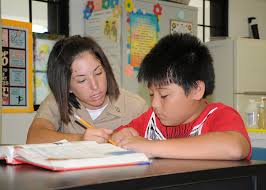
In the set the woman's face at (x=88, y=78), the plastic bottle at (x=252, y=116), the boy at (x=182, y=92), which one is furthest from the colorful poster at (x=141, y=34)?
the boy at (x=182, y=92)

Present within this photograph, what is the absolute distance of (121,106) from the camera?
1.77 meters

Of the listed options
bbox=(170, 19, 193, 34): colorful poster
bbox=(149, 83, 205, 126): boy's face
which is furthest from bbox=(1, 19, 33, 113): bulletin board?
bbox=(149, 83, 205, 126): boy's face

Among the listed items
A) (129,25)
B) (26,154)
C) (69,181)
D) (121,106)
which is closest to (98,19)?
(129,25)

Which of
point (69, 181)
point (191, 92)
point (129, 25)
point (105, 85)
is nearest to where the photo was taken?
point (69, 181)

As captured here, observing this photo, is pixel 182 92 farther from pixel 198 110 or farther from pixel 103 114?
pixel 103 114

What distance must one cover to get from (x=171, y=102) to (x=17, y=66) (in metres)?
2.06

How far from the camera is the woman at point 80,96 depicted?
163cm

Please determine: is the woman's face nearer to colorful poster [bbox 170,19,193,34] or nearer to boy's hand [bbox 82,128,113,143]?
boy's hand [bbox 82,128,113,143]

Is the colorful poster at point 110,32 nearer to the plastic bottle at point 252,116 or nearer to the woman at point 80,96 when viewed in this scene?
the plastic bottle at point 252,116

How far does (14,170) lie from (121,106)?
3.32 ft

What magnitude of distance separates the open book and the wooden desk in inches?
0.8

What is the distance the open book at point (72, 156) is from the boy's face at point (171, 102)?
0.97 feet

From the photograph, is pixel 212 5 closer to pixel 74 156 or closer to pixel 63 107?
pixel 63 107

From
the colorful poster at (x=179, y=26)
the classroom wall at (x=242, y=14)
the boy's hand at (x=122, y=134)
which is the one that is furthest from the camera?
the classroom wall at (x=242, y=14)
